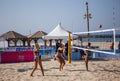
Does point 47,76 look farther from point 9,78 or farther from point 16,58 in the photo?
point 16,58

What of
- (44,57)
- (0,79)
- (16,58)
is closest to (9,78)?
(0,79)

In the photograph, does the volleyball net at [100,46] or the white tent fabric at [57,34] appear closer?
the volleyball net at [100,46]

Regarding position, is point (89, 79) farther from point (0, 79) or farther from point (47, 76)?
point (0, 79)

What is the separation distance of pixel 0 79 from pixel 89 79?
3.13 metres

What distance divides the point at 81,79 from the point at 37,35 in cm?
1266

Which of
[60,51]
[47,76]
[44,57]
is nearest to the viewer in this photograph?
[47,76]

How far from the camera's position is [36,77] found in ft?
25.1

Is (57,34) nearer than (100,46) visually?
Yes

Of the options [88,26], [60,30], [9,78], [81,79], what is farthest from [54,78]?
[88,26]

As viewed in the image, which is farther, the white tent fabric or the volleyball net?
the white tent fabric

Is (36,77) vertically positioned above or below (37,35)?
below

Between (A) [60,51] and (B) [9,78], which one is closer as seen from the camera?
(B) [9,78]

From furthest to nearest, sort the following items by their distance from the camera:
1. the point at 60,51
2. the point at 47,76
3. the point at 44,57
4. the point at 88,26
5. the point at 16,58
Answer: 1. the point at 88,26
2. the point at 44,57
3. the point at 16,58
4. the point at 60,51
5. the point at 47,76

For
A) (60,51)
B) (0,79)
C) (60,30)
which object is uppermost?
(60,30)
